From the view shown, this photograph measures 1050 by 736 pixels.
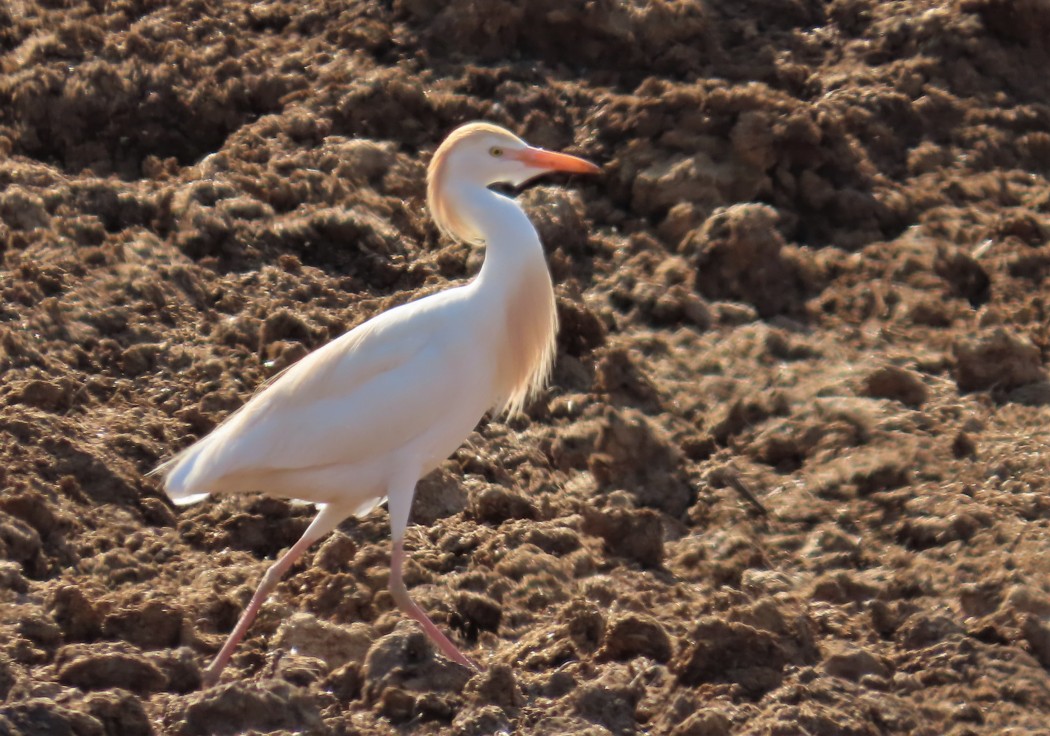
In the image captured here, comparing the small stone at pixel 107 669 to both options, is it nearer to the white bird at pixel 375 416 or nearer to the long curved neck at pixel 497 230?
the white bird at pixel 375 416

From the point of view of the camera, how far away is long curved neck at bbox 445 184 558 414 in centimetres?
705

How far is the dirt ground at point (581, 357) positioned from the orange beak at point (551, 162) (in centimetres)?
126

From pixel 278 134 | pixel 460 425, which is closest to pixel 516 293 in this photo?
pixel 460 425

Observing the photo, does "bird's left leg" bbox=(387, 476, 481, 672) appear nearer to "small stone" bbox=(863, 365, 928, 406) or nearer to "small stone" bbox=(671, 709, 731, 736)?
"small stone" bbox=(671, 709, 731, 736)

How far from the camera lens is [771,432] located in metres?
8.21

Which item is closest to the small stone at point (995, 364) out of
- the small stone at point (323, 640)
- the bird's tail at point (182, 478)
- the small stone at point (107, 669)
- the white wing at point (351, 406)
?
the white wing at point (351, 406)

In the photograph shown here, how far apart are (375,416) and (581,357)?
7.01 ft

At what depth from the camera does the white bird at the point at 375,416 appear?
263 inches

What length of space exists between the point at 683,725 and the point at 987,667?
4.68 ft

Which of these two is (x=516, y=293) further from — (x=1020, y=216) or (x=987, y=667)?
(x=1020, y=216)

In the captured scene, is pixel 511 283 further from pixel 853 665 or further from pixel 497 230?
A: pixel 853 665

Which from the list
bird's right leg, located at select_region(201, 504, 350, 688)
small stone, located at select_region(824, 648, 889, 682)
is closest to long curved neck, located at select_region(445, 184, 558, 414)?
bird's right leg, located at select_region(201, 504, 350, 688)

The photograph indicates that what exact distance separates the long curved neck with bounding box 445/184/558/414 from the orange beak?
11.7 inches

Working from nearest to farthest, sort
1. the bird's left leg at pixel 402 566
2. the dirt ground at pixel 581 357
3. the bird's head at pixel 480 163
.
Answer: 1. the dirt ground at pixel 581 357
2. the bird's left leg at pixel 402 566
3. the bird's head at pixel 480 163
